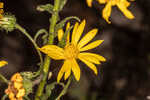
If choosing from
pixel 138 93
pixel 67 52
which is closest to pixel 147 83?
pixel 138 93

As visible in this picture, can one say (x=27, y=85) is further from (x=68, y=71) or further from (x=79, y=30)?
(x=79, y=30)

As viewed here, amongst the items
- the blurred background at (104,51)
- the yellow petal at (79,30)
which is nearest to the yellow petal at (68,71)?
the yellow petal at (79,30)

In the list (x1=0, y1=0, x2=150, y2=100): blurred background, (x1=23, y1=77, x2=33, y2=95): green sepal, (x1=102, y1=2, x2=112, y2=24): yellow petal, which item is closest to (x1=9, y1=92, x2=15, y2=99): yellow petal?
(x1=23, y1=77, x2=33, y2=95): green sepal

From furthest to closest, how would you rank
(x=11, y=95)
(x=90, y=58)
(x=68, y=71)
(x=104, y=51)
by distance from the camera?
(x=104, y=51)
(x=90, y=58)
(x=68, y=71)
(x=11, y=95)

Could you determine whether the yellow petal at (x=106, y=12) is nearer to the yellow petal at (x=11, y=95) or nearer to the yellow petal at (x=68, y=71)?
the yellow petal at (x=68, y=71)

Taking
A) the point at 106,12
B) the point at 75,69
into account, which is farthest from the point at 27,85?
the point at 106,12

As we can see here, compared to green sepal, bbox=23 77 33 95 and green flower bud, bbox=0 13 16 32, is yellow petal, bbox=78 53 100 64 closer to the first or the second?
green sepal, bbox=23 77 33 95
